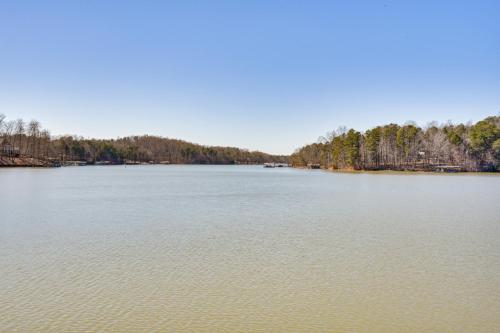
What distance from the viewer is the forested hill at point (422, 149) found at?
97.8 m

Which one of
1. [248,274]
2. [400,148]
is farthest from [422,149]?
[248,274]

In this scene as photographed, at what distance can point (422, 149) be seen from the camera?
114 meters

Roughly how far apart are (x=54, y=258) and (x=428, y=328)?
10.7 metres

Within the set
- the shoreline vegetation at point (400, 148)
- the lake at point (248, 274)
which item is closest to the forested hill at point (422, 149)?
the shoreline vegetation at point (400, 148)

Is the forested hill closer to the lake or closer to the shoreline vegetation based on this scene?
the shoreline vegetation

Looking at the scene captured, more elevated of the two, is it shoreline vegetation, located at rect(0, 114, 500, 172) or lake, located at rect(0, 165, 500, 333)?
shoreline vegetation, located at rect(0, 114, 500, 172)

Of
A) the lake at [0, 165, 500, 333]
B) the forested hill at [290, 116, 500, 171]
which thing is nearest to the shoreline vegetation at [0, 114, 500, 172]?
the forested hill at [290, 116, 500, 171]

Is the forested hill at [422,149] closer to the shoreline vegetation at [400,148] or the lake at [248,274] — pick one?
the shoreline vegetation at [400,148]

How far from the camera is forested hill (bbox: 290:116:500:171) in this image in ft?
321

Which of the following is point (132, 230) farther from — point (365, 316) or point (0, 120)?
point (0, 120)

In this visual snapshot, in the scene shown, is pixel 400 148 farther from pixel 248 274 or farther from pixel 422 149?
pixel 248 274

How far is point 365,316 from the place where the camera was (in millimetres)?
8250

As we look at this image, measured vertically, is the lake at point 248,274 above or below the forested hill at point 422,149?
below

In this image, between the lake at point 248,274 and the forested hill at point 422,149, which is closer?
the lake at point 248,274
